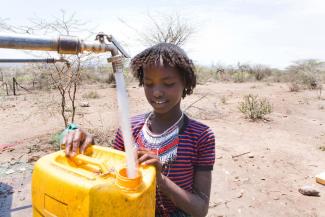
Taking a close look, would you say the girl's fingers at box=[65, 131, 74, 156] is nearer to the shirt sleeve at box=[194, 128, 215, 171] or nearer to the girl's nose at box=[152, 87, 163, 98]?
the girl's nose at box=[152, 87, 163, 98]

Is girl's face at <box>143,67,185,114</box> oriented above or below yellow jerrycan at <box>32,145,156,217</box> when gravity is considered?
above

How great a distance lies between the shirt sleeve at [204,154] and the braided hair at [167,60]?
0.87 ft

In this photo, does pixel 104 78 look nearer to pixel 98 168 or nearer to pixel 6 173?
pixel 6 173

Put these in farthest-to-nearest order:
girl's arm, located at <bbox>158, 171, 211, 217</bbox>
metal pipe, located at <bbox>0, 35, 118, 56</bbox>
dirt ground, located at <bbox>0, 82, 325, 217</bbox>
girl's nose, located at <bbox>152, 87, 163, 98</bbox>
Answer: dirt ground, located at <bbox>0, 82, 325, 217</bbox> → girl's nose, located at <bbox>152, 87, 163, 98</bbox> → girl's arm, located at <bbox>158, 171, 211, 217</bbox> → metal pipe, located at <bbox>0, 35, 118, 56</bbox>

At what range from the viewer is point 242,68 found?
29797mm

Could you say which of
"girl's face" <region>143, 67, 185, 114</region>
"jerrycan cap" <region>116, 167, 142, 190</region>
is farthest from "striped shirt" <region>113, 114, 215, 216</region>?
"jerrycan cap" <region>116, 167, 142, 190</region>

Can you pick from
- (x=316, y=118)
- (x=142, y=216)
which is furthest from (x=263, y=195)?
(x=316, y=118)

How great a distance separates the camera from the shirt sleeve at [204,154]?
129 centimetres

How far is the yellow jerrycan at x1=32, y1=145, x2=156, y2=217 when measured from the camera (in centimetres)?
81

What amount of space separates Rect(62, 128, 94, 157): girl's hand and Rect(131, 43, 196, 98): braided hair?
365 mm

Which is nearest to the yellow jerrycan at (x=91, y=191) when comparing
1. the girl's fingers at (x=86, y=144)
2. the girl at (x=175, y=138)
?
the girl's fingers at (x=86, y=144)

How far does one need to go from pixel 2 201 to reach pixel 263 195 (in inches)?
107

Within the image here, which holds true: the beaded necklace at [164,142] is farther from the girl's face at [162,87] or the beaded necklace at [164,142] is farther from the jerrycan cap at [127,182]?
the jerrycan cap at [127,182]

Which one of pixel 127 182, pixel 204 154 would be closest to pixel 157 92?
pixel 204 154
